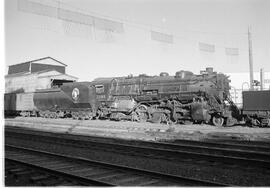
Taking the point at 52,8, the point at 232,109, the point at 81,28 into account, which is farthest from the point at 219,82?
the point at 52,8

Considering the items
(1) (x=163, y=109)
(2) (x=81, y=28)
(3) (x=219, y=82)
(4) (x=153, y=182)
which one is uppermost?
(2) (x=81, y=28)

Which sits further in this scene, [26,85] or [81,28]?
[26,85]

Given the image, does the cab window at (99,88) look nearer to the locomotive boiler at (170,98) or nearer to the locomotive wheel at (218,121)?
the locomotive boiler at (170,98)

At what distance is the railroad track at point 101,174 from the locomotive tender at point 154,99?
10327 mm

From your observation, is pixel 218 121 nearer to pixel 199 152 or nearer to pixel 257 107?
pixel 257 107

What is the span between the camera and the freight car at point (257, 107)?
16.0 meters

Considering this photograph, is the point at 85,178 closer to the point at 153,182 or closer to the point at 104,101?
the point at 153,182

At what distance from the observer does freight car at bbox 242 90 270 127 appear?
15953mm

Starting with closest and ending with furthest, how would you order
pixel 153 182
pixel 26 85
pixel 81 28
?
1. pixel 153 182
2. pixel 81 28
3. pixel 26 85

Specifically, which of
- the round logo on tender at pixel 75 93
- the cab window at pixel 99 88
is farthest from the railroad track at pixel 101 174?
the round logo on tender at pixel 75 93

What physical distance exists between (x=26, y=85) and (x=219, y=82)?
94.6 ft

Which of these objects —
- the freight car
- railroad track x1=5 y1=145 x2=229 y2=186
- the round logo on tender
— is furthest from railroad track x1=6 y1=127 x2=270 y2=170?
the round logo on tender

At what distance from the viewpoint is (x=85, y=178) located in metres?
6.79

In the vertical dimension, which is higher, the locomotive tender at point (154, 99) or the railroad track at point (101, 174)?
the locomotive tender at point (154, 99)
